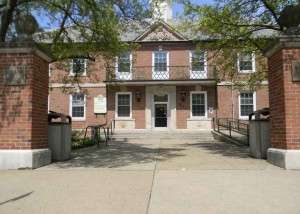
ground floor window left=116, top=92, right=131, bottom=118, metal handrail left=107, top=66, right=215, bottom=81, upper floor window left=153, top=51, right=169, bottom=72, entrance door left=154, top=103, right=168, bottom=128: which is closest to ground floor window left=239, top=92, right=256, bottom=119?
metal handrail left=107, top=66, right=215, bottom=81

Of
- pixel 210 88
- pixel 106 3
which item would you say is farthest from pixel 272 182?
pixel 210 88

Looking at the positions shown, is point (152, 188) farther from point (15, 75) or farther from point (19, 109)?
point (15, 75)

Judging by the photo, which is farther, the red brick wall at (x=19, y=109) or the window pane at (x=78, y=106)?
the window pane at (x=78, y=106)

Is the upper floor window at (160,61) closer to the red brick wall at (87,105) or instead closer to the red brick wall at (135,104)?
the red brick wall at (135,104)

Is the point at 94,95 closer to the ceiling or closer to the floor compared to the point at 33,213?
closer to the ceiling

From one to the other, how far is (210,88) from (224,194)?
25.3m

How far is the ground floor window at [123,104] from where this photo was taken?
32.2 meters

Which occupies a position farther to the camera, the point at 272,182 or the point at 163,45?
the point at 163,45

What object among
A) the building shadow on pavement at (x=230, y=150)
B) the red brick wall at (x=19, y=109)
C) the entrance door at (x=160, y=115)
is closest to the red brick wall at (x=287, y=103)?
the building shadow on pavement at (x=230, y=150)

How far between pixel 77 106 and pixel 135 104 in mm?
4271

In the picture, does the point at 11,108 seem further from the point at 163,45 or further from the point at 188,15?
the point at 163,45

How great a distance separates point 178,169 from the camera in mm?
10219

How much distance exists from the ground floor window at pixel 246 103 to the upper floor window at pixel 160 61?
5.89 m

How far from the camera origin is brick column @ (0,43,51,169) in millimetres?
10570
